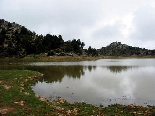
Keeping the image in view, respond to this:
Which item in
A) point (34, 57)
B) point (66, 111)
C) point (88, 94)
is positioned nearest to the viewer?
point (66, 111)

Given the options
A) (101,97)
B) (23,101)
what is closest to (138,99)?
(101,97)

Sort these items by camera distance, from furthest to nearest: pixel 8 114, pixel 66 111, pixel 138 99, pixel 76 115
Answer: pixel 138 99 < pixel 66 111 < pixel 76 115 < pixel 8 114

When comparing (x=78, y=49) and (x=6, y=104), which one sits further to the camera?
(x=78, y=49)

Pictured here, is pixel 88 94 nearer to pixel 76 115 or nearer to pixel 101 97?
pixel 101 97

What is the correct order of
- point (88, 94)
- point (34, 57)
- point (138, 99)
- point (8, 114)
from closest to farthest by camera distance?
1. point (8, 114)
2. point (138, 99)
3. point (88, 94)
4. point (34, 57)

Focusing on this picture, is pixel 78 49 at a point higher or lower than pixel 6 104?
higher

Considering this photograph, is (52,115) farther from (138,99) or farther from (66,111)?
(138,99)

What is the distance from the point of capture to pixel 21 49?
130m

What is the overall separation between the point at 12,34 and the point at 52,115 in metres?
157

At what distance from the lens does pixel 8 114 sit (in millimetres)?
12352

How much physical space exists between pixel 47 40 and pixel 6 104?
445ft

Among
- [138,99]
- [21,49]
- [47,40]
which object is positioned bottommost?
[138,99]

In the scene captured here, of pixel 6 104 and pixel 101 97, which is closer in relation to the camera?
pixel 6 104

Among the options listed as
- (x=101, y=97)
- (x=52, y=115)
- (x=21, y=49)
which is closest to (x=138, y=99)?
(x=101, y=97)
